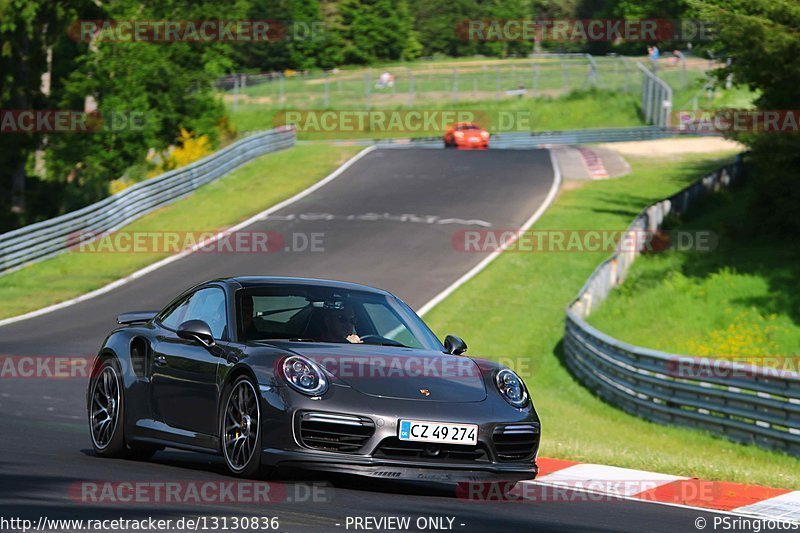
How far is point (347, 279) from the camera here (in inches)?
1120

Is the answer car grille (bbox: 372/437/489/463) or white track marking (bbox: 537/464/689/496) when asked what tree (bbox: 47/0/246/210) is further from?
car grille (bbox: 372/437/489/463)

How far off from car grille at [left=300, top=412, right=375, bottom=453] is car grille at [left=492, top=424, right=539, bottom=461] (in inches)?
33.2

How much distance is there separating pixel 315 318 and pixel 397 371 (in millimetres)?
871

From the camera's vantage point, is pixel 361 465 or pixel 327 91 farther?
pixel 327 91

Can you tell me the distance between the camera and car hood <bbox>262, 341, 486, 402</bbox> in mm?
8102

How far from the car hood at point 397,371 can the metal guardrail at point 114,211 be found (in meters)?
22.8

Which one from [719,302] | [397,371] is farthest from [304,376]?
[719,302]

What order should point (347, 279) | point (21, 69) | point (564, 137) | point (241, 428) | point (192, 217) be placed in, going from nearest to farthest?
point (241, 428), point (347, 279), point (192, 217), point (21, 69), point (564, 137)

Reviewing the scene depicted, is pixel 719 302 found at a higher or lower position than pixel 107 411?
lower

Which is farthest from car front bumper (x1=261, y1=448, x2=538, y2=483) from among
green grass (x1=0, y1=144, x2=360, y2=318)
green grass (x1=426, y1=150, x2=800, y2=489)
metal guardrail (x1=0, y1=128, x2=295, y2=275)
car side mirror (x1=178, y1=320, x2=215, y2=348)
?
metal guardrail (x1=0, y1=128, x2=295, y2=275)

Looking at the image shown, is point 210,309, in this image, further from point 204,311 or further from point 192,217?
point 192,217

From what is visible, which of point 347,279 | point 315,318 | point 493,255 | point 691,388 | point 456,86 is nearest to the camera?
point 315,318

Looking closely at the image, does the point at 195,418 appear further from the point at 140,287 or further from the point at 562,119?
the point at 562,119

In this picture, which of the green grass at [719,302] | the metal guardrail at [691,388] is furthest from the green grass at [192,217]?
the metal guardrail at [691,388]
